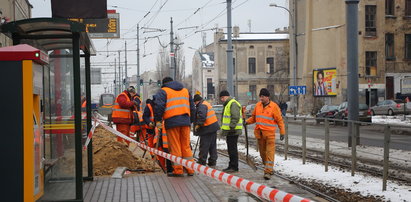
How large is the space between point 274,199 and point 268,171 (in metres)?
6.04

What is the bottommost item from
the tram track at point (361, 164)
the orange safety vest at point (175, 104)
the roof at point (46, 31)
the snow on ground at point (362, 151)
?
the tram track at point (361, 164)

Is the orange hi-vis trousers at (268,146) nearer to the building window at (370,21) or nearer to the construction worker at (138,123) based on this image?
the construction worker at (138,123)

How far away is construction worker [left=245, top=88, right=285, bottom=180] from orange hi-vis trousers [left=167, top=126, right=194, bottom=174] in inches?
58.4

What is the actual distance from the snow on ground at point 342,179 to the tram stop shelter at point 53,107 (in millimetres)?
4553

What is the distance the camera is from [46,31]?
7.44 metres

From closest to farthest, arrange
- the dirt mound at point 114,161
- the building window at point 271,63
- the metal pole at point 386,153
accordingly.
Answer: the metal pole at point 386,153, the dirt mound at point 114,161, the building window at point 271,63

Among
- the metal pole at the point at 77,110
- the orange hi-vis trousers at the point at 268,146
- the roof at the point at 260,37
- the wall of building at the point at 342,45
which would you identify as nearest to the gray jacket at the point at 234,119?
the orange hi-vis trousers at the point at 268,146

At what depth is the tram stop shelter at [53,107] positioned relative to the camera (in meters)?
5.96

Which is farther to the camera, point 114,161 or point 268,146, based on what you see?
point 114,161

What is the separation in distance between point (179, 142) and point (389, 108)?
38887 mm

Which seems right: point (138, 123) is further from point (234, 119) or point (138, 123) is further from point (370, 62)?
point (370, 62)

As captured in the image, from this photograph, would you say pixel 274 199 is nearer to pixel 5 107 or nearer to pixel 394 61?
pixel 5 107

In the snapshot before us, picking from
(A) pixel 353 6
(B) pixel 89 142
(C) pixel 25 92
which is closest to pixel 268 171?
(B) pixel 89 142

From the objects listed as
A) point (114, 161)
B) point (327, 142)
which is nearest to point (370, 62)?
point (327, 142)
